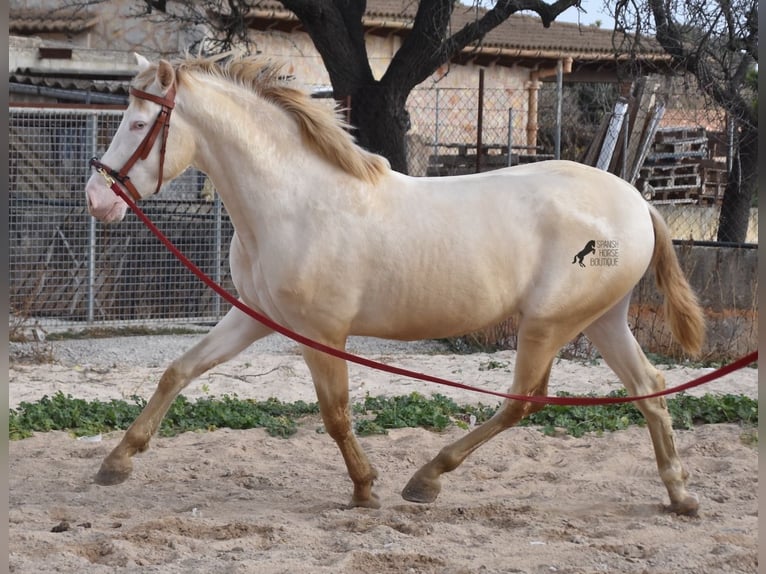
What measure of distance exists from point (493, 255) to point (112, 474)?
2.07m

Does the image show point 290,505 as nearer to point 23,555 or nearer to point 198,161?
point 23,555

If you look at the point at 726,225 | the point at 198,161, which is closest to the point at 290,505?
the point at 198,161

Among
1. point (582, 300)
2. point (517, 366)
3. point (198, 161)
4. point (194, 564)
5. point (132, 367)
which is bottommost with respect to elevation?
point (132, 367)

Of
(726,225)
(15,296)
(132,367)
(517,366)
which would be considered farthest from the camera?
(726,225)

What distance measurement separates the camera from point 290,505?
4.82 meters

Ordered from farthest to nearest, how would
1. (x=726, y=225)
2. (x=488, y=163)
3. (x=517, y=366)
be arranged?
1. (x=488, y=163)
2. (x=726, y=225)
3. (x=517, y=366)

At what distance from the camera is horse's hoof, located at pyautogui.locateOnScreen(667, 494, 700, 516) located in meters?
4.65

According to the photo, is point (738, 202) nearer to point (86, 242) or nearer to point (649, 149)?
point (649, 149)

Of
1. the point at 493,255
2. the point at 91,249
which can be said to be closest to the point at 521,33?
the point at 91,249

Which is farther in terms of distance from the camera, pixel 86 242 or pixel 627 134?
pixel 627 134

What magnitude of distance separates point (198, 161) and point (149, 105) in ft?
1.11

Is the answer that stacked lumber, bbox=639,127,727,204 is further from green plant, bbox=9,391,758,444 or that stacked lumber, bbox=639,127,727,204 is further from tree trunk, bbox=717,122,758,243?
green plant, bbox=9,391,758,444

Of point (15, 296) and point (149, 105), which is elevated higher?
point (149, 105)

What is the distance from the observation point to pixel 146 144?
4.36m
